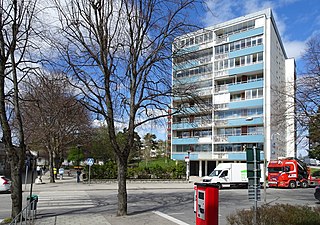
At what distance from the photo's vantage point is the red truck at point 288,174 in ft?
114

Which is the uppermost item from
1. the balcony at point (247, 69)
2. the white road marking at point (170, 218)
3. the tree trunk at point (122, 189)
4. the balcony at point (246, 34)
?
the balcony at point (246, 34)

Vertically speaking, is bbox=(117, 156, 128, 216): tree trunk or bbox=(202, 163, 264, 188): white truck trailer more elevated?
bbox=(117, 156, 128, 216): tree trunk

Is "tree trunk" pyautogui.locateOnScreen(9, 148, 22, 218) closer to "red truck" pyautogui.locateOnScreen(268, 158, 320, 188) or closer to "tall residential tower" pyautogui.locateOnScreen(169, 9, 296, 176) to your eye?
"red truck" pyautogui.locateOnScreen(268, 158, 320, 188)

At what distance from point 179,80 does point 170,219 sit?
5659mm

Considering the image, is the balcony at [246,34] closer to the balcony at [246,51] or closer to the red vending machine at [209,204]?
the balcony at [246,51]

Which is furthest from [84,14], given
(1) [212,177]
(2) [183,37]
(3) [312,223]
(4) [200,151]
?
(4) [200,151]

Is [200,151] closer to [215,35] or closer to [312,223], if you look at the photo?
[215,35]

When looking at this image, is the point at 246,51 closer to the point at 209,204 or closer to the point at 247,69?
the point at 247,69

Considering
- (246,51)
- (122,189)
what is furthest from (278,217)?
(246,51)

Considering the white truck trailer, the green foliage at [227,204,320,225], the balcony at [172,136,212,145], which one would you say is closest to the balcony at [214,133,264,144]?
the balcony at [172,136,212,145]

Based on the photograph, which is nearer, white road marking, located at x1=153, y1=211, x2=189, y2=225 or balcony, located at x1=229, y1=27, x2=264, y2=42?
white road marking, located at x1=153, y1=211, x2=189, y2=225

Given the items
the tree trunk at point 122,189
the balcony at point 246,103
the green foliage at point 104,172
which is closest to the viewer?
Result: the tree trunk at point 122,189

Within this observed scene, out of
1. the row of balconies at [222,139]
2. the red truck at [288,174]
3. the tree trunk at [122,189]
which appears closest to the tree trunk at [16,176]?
the tree trunk at [122,189]

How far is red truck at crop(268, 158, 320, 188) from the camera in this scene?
114ft
